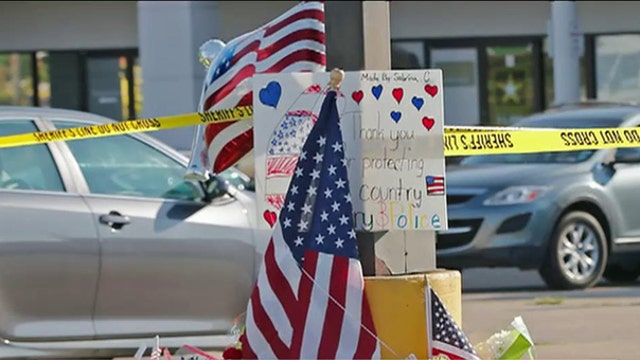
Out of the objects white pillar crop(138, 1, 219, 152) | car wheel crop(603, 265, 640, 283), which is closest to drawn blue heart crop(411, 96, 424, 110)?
car wheel crop(603, 265, 640, 283)

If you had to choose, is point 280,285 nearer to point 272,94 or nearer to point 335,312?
point 335,312

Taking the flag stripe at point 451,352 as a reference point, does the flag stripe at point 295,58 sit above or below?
above

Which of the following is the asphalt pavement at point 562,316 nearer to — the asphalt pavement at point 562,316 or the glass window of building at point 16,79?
the asphalt pavement at point 562,316

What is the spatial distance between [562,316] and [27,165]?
405 centimetres

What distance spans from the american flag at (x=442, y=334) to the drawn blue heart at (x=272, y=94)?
980 millimetres

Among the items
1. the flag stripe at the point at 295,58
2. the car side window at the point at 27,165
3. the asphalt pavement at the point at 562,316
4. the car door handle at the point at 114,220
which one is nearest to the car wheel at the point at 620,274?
the asphalt pavement at the point at 562,316

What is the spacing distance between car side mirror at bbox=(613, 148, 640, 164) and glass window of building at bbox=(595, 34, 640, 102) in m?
13.8

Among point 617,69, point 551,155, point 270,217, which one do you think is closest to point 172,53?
point 617,69

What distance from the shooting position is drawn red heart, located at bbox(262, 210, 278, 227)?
6.18 metres

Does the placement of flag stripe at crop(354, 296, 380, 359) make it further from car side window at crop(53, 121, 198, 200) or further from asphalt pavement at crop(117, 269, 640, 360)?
car side window at crop(53, 121, 198, 200)

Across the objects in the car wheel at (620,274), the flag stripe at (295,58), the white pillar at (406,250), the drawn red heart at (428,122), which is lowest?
the car wheel at (620,274)

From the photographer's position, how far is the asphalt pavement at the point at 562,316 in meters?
8.71

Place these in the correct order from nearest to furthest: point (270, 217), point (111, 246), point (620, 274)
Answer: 1. point (270, 217)
2. point (111, 246)
3. point (620, 274)

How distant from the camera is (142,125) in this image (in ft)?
23.5
